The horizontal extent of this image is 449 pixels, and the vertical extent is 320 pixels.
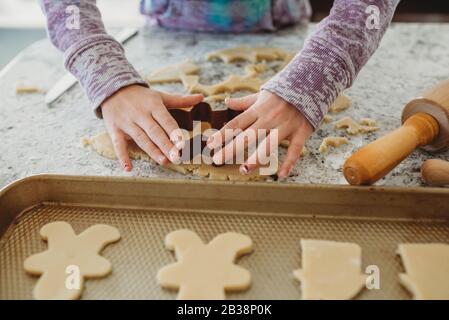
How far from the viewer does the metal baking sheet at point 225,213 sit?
772mm

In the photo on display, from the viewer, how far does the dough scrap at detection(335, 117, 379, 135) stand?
1.04 metres

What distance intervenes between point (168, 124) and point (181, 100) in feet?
0.26

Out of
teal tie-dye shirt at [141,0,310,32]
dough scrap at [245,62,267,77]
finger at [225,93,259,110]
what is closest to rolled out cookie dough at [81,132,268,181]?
finger at [225,93,259,110]

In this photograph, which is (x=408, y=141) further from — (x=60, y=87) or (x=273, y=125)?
(x=60, y=87)

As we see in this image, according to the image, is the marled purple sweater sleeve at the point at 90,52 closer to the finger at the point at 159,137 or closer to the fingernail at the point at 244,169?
the finger at the point at 159,137

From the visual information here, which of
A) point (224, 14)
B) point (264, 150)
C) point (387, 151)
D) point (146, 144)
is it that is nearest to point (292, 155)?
point (264, 150)

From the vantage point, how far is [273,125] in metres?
0.90

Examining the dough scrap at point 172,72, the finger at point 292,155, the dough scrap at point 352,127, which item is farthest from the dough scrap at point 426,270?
the dough scrap at point 172,72

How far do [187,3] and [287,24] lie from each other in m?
0.32

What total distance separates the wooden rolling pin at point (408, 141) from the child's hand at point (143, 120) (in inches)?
12.3

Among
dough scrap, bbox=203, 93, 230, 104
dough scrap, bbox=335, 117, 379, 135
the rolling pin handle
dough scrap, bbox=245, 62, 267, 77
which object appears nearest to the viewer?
the rolling pin handle

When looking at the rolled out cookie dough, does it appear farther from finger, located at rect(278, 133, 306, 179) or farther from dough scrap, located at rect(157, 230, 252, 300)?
dough scrap, located at rect(157, 230, 252, 300)

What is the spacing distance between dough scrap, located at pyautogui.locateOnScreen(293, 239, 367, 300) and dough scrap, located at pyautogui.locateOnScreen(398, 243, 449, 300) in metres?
0.06

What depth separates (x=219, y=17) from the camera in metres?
1.49
